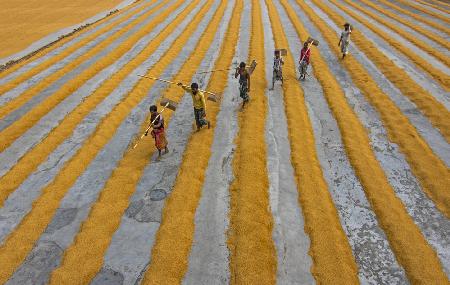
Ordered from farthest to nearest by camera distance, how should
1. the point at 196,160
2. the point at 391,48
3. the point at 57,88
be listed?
the point at 391,48 < the point at 57,88 < the point at 196,160

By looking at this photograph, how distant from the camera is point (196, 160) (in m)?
12.0

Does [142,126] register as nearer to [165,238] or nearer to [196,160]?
[196,160]

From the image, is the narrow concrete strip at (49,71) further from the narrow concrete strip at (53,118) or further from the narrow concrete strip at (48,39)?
the narrow concrete strip at (48,39)

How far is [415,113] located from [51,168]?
43.2 feet

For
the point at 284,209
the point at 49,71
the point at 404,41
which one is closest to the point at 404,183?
the point at 284,209

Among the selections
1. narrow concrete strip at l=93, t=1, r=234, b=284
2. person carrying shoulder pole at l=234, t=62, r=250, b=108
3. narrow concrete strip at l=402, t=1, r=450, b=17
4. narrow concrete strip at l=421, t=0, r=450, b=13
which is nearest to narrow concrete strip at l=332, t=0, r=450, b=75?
narrow concrete strip at l=402, t=1, r=450, b=17

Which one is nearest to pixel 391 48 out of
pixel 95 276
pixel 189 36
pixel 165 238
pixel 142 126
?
pixel 189 36

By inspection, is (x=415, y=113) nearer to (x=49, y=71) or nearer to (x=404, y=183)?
(x=404, y=183)

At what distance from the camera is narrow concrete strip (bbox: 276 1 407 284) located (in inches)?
313

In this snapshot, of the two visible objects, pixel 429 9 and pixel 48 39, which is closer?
pixel 48 39

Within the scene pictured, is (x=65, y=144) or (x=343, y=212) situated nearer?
(x=343, y=212)

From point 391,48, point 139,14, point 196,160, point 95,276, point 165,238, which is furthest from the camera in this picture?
point 139,14

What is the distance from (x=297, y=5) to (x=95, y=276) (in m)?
34.7

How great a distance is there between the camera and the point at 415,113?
14.5 metres
